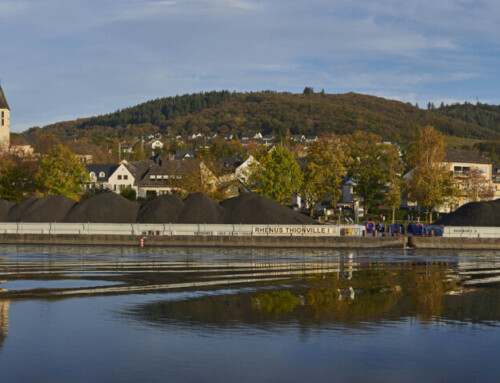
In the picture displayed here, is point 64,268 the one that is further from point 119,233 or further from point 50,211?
point 50,211

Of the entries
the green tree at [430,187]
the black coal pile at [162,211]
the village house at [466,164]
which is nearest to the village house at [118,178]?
the green tree at [430,187]

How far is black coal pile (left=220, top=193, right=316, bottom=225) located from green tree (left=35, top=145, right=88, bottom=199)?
34.1m

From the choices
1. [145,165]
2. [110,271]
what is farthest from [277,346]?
[145,165]

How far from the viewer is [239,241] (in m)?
65.1

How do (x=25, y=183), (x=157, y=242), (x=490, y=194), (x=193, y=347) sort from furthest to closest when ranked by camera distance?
(x=490, y=194)
(x=25, y=183)
(x=157, y=242)
(x=193, y=347)

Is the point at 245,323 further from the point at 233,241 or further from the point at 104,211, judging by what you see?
the point at 104,211

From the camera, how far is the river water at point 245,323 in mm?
19219

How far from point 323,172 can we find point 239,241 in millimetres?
37828

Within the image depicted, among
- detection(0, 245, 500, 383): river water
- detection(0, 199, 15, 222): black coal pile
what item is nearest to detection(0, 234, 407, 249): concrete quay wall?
detection(0, 199, 15, 222): black coal pile

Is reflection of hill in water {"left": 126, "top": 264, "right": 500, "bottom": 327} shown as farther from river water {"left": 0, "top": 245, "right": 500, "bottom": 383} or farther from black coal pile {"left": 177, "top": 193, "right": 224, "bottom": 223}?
black coal pile {"left": 177, "top": 193, "right": 224, "bottom": 223}

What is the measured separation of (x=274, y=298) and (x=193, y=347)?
10320 mm

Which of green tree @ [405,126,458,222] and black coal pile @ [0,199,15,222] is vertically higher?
green tree @ [405,126,458,222]

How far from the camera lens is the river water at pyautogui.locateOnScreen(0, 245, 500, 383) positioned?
1922 centimetres

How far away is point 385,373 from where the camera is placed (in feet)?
62.2
